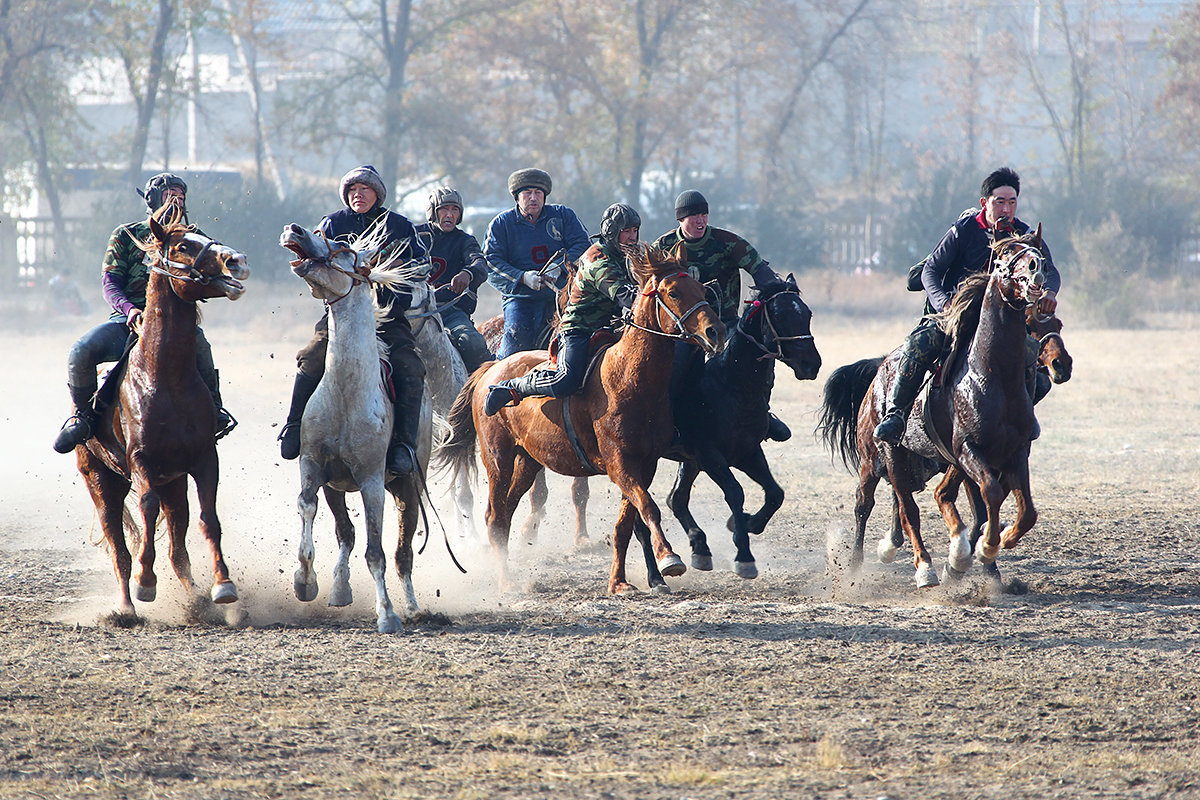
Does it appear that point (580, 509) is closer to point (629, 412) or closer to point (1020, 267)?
point (629, 412)

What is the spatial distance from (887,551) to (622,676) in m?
3.52

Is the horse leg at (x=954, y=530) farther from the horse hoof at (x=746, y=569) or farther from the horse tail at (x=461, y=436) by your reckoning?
the horse tail at (x=461, y=436)

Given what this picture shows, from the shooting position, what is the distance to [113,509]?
288 inches

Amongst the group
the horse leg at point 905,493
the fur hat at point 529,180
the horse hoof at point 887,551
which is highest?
the fur hat at point 529,180

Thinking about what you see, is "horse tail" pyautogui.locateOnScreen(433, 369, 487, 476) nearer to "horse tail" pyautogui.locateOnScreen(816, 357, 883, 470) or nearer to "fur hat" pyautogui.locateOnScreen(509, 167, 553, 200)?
"fur hat" pyautogui.locateOnScreen(509, 167, 553, 200)

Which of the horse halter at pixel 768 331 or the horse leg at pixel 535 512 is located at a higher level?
the horse halter at pixel 768 331

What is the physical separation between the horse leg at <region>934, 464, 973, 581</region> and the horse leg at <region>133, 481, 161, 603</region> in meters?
4.26

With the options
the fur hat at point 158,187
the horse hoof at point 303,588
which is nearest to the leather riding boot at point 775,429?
the horse hoof at point 303,588

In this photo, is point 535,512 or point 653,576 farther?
point 535,512

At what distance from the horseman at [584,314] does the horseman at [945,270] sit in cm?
166

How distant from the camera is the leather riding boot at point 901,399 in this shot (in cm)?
804

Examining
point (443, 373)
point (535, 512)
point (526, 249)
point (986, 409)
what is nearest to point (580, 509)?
point (535, 512)

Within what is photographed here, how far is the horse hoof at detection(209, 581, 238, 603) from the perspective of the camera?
6.66m

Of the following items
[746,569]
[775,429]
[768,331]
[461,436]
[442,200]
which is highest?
[442,200]
